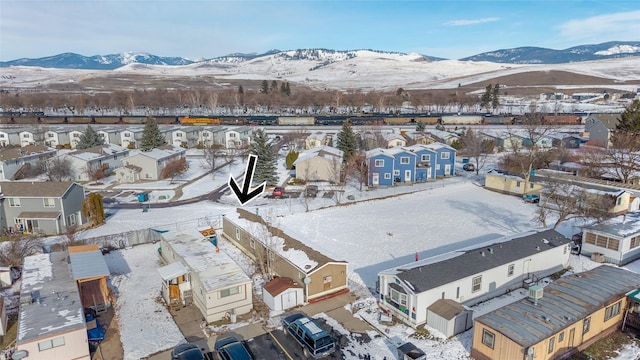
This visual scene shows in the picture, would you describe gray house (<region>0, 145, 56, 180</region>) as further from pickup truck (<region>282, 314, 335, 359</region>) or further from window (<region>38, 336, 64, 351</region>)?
pickup truck (<region>282, 314, 335, 359</region>)

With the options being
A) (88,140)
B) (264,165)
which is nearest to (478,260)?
(264,165)

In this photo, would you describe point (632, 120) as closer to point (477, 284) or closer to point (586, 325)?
point (477, 284)

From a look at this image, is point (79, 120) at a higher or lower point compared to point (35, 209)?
higher

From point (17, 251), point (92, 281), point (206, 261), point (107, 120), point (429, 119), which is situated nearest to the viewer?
point (92, 281)

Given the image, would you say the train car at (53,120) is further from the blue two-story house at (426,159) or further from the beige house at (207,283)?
the beige house at (207,283)

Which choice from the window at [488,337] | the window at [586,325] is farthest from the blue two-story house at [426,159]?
the window at [488,337]

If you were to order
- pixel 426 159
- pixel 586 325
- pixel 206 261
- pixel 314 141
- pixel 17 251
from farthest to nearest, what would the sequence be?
pixel 314 141 < pixel 426 159 < pixel 17 251 < pixel 206 261 < pixel 586 325
